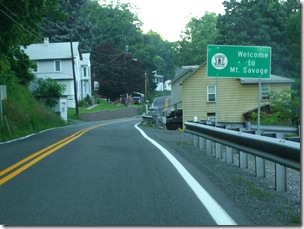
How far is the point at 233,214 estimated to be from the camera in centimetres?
647

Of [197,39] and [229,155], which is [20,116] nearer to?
[229,155]

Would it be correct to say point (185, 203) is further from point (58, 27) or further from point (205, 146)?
point (58, 27)

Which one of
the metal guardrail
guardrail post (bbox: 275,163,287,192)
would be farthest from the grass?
guardrail post (bbox: 275,163,287,192)

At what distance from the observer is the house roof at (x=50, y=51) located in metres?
67.7

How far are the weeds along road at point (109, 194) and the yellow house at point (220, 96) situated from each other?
105 feet

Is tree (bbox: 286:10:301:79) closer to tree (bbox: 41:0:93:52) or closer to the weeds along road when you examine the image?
the weeds along road

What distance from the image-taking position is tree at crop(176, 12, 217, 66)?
194ft

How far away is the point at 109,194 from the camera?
7.68m

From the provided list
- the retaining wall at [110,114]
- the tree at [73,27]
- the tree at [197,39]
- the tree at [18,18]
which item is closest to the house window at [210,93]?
the tree at [197,39]

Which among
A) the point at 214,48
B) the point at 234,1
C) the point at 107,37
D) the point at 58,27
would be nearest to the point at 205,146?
the point at 214,48

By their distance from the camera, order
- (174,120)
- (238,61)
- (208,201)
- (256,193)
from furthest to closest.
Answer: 1. (174,120)
2. (238,61)
3. (256,193)
4. (208,201)

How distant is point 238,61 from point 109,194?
9.81 meters

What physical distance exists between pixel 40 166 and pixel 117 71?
70.3 m

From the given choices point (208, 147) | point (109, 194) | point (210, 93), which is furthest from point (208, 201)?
point (210, 93)
